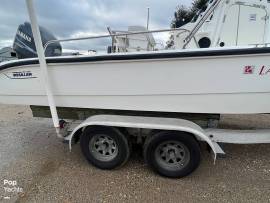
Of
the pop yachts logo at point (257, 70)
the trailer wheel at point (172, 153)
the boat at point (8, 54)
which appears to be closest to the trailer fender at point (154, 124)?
the trailer wheel at point (172, 153)

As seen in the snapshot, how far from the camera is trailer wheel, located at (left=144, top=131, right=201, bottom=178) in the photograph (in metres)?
3.03

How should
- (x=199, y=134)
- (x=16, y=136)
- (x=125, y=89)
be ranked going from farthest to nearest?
1. (x=16, y=136)
2. (x=125, y=89)
3. (x=199, y=134)

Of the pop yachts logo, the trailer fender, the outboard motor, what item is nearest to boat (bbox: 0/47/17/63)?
the outboard motor

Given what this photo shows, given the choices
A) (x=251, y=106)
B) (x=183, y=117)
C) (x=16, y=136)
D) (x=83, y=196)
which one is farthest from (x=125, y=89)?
(x=16, y=136)

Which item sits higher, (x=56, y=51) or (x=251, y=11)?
(x=251, y=11)

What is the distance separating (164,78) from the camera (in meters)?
3.10

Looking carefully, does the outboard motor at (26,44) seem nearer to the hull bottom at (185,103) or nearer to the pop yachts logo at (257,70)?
the hull bottom at (185,103)

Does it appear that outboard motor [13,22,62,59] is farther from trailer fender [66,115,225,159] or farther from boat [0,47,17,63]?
trailer fender [66,115,225,159]

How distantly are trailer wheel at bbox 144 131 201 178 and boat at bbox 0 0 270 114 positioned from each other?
1.25ft

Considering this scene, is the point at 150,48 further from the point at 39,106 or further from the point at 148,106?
the point at 39,106

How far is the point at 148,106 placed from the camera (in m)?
3.28

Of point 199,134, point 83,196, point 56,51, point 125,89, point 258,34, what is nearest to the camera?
point 83,196

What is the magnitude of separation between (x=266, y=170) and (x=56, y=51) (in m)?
3.64

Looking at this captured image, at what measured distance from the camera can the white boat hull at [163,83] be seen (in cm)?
295
